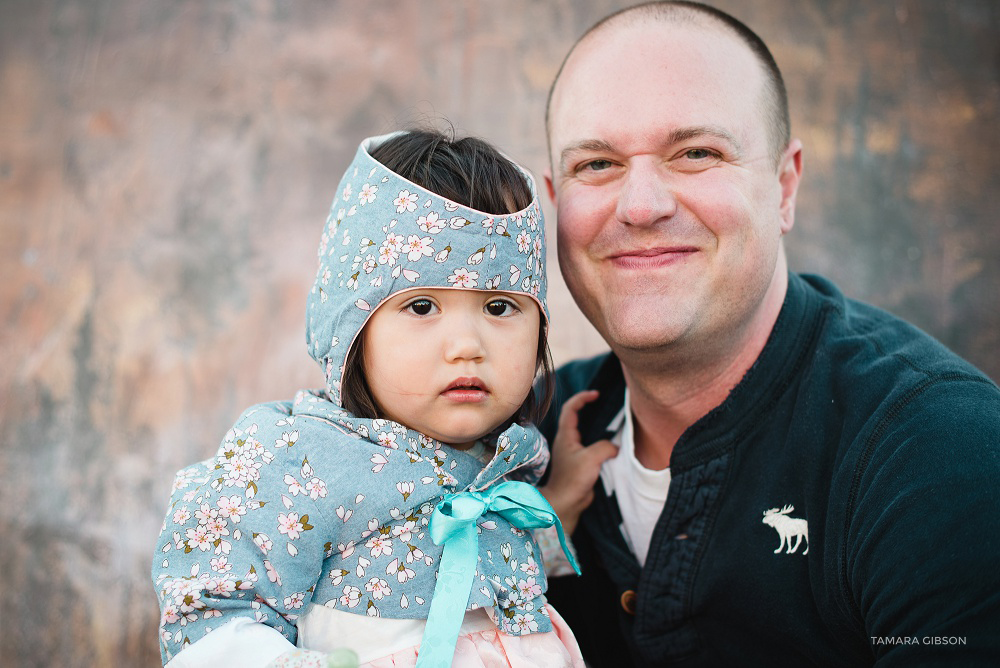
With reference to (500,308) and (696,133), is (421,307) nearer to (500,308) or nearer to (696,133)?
(500,308)

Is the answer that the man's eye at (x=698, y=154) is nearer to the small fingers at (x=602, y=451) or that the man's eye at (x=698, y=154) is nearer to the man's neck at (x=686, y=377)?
the man's neck at (x=686, y=377)

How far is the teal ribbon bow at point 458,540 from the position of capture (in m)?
1.42

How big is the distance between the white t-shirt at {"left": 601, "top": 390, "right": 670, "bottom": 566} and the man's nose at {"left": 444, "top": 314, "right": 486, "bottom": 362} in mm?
747

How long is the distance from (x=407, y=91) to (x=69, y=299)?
1.58 metres

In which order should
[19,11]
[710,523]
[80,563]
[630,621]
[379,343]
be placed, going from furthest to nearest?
[19,11]
[80,563]
[630,621]
[710,523]
[379,343]

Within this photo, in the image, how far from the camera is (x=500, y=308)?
1.66 meters

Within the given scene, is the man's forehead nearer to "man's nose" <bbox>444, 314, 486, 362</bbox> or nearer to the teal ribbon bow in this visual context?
"man's nose" <bbox>444, 314, 486, 362</bbox>

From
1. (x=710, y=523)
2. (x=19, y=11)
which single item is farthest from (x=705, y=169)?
(x=19, y=11)

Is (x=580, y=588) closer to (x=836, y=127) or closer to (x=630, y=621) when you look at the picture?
(x=630, y=621)

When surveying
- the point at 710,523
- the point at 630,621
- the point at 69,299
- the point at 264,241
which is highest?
the point at 264,241

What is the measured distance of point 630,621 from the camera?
6.66 ft

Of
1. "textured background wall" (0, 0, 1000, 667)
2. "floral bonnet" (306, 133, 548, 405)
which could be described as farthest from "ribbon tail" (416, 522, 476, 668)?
"textured background wall" (0, 0, 1000, 667)

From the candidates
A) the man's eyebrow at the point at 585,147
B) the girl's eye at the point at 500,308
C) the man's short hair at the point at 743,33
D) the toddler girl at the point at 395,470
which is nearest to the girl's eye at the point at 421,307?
the toddler girl at the point at 395,470

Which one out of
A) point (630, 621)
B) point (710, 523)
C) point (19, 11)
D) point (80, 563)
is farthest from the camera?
point (19, 11)
